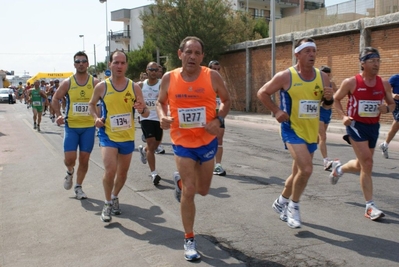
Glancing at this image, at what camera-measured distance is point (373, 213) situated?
5.66m

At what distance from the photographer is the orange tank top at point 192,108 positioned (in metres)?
4.68

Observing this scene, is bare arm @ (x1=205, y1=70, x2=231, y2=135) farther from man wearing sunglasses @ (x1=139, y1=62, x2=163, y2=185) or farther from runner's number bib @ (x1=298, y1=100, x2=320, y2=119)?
man wearing sunglasses @ (x1=139, y1=62, x2=163, y2=185)

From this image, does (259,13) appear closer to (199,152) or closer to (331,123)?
(331,123)

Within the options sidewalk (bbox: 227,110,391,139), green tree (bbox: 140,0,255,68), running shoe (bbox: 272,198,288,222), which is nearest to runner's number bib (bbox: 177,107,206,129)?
running shoe (bbox: 272,198,288,222)

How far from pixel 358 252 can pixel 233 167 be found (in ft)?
16.7

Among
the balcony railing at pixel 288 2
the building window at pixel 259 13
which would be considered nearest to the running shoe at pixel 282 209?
the building window at pixel 259 13

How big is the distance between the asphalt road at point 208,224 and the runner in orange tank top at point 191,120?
0.67 meters

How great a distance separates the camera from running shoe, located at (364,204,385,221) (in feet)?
18.5

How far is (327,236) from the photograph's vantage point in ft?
16.8

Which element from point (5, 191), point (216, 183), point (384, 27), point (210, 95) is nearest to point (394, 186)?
point (216, 183)

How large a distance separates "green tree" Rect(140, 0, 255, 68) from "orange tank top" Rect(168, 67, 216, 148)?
24.0 metres

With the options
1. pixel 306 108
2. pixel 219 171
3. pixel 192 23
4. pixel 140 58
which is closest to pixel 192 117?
pixel 306 108

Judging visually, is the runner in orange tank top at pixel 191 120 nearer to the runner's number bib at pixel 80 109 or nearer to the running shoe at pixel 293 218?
the running shoe at pixel 293 218

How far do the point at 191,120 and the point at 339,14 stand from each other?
65.6 ft
